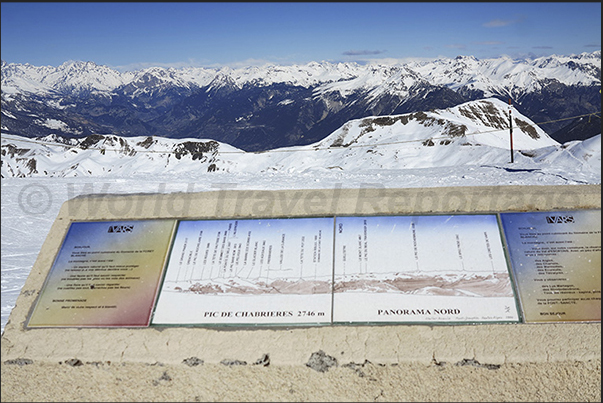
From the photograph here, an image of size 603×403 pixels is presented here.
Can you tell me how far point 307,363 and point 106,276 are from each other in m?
2.74

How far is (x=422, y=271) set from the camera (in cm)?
530

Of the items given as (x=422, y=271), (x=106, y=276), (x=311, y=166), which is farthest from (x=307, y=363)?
(x=311, y=166)

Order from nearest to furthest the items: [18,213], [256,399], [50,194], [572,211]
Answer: [256,399] → [572,211] → [18,213] → [50,194]

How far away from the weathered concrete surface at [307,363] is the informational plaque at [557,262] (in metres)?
0.19

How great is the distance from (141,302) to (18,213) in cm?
495

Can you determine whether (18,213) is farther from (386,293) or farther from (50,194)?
(386,293)

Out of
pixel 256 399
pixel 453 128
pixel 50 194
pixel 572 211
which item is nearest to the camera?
pixel 256 399

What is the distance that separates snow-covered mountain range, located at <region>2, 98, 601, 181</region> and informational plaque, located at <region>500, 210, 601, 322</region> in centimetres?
724

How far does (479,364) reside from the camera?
4688 mm

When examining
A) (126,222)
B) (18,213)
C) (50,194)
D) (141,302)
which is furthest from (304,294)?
(50,194)

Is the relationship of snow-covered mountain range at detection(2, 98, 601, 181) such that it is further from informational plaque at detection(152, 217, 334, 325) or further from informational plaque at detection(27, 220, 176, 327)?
informational plaque at detection(152, 217, 334, 325)

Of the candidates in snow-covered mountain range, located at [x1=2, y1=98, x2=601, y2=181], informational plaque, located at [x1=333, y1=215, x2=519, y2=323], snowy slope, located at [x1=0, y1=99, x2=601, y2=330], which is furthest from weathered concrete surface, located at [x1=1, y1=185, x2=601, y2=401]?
snow-covered mountain range, located at [x1=2, y1=98, x2=601, y2=181]

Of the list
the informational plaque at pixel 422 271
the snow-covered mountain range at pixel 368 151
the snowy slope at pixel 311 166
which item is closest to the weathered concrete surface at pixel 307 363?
the informational plaque at pixel 422 271

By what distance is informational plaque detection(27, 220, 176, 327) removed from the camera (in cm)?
529
